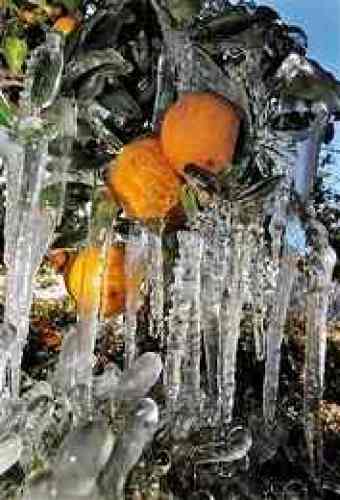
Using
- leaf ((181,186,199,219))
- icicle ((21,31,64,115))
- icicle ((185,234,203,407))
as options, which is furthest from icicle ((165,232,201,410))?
icicle ((21,31,64,115))

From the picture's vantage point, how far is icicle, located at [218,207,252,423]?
974 millimetres

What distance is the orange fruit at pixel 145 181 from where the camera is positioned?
0.78 m

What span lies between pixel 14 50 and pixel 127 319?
357 millimetres

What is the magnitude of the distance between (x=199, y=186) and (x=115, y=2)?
0.20 m

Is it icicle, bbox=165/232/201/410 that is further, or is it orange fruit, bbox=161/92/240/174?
icicle, bbox=165/232/201/410

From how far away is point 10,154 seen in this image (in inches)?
31.9

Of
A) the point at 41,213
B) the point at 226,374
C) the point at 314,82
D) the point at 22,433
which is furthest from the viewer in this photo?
the point at 226,374

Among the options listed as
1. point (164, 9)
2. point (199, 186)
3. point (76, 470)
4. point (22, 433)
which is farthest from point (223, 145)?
point (22, 433)

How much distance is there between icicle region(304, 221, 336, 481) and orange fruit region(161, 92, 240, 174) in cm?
11

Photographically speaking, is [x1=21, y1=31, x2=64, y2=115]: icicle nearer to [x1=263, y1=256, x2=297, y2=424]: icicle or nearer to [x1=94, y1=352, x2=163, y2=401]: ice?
[x1=263, y1=256, x2=297, y2=424]: icicle

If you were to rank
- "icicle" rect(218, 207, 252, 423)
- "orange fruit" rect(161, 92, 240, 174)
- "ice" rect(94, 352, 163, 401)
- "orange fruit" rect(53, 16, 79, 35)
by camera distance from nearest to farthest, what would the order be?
1. "orange fruit" rect(161, 92, 240, 174)
2. "orange fruit" rect(53, 16, 79, 35)
3. "icicle" rect(218, 207, 252, 423)
4. "ice" rect(94, 352, 163, 401)

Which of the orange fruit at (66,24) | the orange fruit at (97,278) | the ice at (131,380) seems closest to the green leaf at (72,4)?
the orange fruit at (66,24)

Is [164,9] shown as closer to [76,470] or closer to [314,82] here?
[314,82]

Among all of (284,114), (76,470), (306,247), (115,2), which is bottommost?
(76,470)
